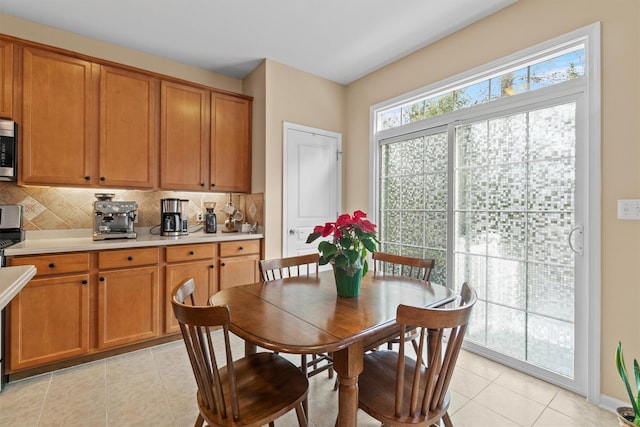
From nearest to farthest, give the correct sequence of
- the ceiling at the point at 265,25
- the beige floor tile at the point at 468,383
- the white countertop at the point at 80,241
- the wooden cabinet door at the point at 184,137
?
the beige floor tile at the point at 468,383, the white countertop at the point at 80,241, the ceiling at the point at 265,25, the wooden cabinet door at the point at 184,137

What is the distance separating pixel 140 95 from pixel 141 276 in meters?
1.67

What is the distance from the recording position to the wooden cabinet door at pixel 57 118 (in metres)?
2.34

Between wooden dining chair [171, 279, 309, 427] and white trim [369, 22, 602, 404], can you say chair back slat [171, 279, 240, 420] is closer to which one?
wooden dining chair [171, 279, 309, 427]

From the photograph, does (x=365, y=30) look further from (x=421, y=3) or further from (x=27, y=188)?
(x=27, y=188)

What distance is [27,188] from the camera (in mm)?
2588

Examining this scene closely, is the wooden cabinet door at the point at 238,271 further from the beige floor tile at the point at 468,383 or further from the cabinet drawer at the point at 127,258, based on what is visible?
the beige floor tile at the point at 468,383

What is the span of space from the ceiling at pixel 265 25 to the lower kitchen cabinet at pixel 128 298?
1.95 metres

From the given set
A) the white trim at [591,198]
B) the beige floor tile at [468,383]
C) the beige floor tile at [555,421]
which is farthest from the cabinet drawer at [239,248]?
the white trim at [591,198]

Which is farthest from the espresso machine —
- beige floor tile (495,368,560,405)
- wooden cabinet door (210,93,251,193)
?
beige floor tile (495,368,560,405)

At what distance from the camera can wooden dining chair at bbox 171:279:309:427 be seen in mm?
1097

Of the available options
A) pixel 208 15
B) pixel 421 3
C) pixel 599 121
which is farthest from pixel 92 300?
pixel 599 121

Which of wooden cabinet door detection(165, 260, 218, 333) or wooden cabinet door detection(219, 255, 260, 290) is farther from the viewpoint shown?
wooden cabinet door detection(219, 255, 260, 290)

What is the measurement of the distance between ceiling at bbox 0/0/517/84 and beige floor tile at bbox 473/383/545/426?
111 inches

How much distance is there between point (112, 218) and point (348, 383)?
8.36 ft
